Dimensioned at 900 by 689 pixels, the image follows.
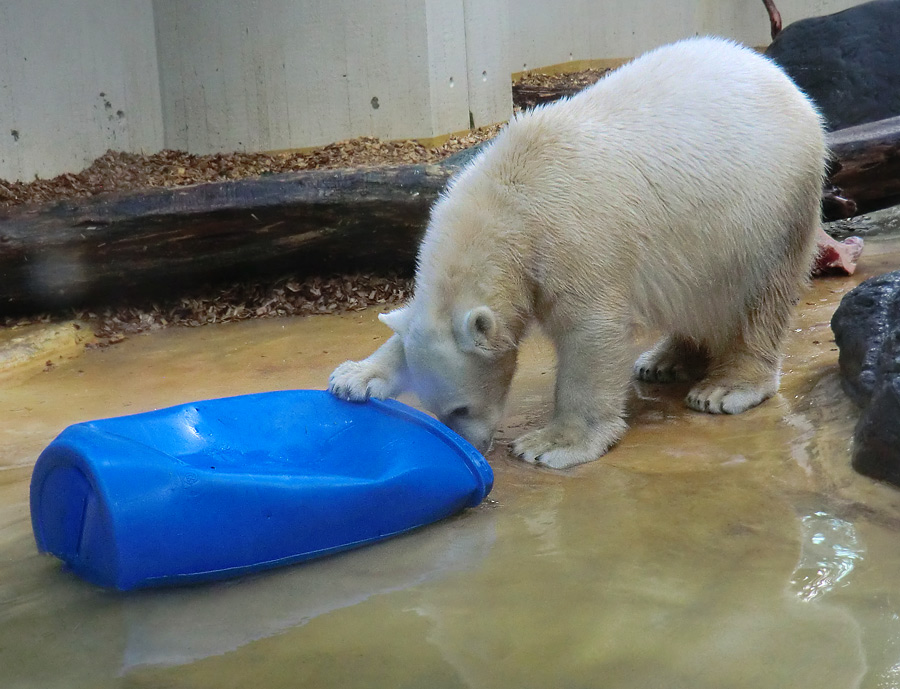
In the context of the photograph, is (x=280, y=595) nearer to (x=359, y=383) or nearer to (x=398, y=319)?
(x=359, y=383)

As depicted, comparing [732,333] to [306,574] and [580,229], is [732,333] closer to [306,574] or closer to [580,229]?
[580,229]

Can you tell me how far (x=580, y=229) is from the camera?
11.2 ft

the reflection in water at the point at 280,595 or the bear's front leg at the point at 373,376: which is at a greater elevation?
the bear's front leg at the point at 373,376

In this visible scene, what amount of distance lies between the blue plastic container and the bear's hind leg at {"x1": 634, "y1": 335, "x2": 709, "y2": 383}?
1.77m

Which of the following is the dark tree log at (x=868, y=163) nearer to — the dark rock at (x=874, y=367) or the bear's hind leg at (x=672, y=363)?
the bear's hind leg at (x=672, y=363)

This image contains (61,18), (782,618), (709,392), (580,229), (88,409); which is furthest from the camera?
(61,18)

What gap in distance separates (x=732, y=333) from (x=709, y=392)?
286 millimetres

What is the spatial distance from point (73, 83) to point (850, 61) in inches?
255

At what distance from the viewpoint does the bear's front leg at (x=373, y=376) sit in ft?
11.0

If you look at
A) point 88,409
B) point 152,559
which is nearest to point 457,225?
point 152,559

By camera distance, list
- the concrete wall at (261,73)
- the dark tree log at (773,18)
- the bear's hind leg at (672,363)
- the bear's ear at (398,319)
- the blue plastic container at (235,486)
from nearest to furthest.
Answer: the blue plastic container at (235,486)
the bear's ear at (398,319)
the bear's hind leg at (672,363)
the concrete wall at (261,73)
the dark tree log at (773,18)

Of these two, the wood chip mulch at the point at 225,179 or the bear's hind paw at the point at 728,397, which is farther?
the wood chip mulch at the point at 225,179

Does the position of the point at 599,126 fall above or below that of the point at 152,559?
above

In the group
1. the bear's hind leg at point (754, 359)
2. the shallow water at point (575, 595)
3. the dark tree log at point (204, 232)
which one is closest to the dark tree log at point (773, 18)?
the dark tree log at point (204, 232)
